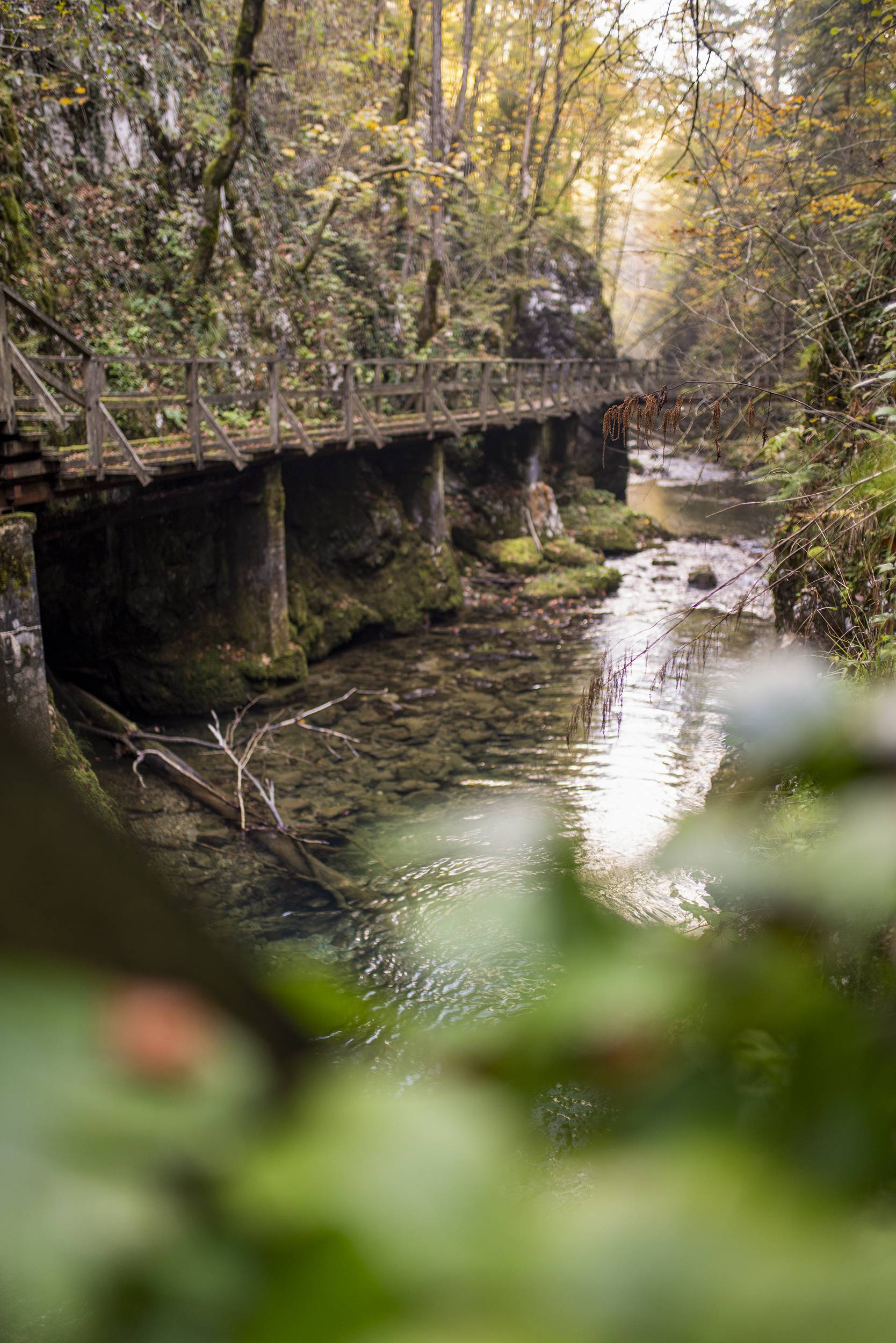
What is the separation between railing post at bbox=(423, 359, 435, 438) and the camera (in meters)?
14.3

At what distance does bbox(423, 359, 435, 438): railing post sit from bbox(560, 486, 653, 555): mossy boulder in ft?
20.0

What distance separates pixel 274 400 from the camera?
10.6 meters

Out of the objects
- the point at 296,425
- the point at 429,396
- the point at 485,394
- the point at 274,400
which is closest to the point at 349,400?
the point at 296,425

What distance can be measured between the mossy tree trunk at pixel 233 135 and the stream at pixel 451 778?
641cm

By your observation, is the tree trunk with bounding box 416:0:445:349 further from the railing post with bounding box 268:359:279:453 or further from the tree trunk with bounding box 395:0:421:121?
the railing post with bounding box 268:359:279:453

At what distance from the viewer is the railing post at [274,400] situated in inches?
414

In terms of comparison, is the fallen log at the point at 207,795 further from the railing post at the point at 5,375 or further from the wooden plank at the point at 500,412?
the wooden plank at the point at 500,412

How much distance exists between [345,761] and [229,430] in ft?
16.8

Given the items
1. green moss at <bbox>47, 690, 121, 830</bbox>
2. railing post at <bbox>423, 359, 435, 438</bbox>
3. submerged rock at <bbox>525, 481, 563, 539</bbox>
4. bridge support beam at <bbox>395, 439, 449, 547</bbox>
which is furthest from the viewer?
submerged rock at <bbox>525, 481, 563, 539</bbox>

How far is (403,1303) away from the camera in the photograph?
0.35m

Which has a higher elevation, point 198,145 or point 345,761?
point 198,145

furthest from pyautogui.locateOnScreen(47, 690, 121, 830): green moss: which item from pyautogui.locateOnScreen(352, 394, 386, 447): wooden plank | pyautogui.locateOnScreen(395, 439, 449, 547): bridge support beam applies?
pyautogui.locateOnScreen(395, 439, 449, 547): bridge support beam

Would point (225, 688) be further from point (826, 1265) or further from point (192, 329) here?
point (826, 1265)

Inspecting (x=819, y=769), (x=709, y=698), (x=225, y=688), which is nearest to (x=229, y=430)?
(x=225, y=688)
